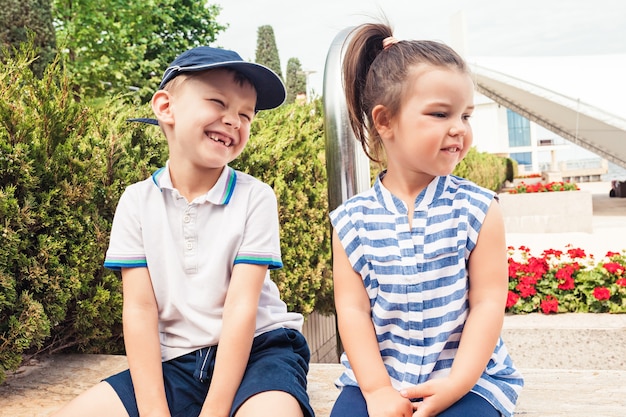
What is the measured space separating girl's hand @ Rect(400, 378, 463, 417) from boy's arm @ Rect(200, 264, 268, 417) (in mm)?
445

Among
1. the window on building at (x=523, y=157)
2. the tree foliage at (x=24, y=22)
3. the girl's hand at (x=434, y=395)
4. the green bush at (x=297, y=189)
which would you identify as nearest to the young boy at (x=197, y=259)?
the girl's hand at (x=434, y=395)

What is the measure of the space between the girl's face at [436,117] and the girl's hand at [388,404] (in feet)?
1.74

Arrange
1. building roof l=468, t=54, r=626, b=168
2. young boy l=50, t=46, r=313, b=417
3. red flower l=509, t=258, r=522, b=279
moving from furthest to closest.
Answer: building roof l=468, t=54, r=626, b=168 < red flower l=509, t=258, r=522, b=279 < young boy l=50, t=46, r=313, b=417

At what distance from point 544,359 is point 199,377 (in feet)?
10.3

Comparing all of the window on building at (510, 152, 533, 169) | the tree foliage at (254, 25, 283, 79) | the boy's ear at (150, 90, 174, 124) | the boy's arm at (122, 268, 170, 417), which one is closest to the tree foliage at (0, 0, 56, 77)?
the boy's ear at (150, 90, 174, 124)

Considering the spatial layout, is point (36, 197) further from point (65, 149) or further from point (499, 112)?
point (499, 112)

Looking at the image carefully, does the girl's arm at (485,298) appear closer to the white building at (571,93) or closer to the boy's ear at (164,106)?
the boy's ear at (164,106)

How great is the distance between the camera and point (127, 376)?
160cm

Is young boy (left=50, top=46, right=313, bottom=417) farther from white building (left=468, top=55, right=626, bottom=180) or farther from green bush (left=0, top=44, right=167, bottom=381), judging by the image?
white building (left=468, top=55, right=626, bottom=180)

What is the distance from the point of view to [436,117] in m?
1.39

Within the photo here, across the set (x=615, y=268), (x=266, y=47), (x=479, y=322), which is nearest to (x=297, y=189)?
(x=479, y=322)

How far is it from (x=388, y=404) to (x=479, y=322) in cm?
29

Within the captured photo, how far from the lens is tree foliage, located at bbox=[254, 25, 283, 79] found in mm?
29625

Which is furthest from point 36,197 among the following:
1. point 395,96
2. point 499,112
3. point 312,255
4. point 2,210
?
point 499,112
